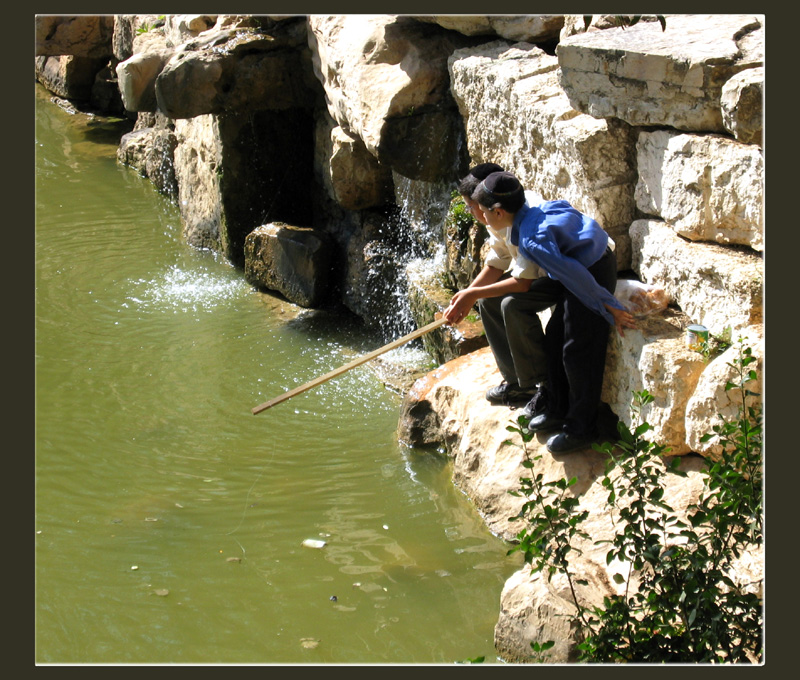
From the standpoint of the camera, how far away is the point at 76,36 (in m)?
14.1

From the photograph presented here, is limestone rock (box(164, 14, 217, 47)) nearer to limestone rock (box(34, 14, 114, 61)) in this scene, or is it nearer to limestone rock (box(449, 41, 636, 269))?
limestone rock (box(34, 14, 114, 61))

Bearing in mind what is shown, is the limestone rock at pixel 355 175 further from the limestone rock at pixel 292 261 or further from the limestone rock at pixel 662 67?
the limestone rock at pixel 662 67

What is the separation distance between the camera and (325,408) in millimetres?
6793

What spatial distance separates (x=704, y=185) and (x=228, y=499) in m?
3.11

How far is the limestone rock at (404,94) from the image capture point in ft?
23.8

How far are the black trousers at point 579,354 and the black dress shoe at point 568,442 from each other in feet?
0.07

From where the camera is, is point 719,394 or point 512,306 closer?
point 719,394

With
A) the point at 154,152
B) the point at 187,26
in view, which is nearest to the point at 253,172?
the point at 187,26

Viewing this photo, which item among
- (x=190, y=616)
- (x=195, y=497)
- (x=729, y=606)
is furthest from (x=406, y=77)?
(x=729, y=606)

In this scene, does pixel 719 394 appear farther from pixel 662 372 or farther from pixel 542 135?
pixel 542 135

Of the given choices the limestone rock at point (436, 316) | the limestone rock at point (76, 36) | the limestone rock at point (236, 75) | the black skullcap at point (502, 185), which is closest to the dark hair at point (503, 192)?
the black skullcap at point (502, 185)

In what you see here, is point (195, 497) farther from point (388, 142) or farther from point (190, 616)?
point (388, 142)

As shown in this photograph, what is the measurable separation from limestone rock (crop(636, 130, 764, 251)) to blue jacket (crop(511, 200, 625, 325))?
0.38 metres

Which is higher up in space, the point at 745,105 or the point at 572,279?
the point at 745,105
